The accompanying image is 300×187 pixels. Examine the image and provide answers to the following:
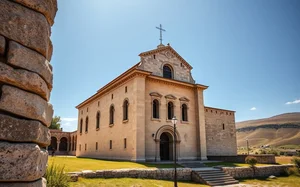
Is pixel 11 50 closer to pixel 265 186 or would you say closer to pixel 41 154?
pixel 41 154

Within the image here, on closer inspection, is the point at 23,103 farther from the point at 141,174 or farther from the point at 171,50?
the point at 171,50

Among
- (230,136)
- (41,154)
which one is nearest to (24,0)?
(41,154)

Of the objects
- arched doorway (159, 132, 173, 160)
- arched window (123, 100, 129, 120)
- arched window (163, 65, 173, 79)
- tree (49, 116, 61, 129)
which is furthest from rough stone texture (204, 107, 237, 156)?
tree (49, 116, 61, 129)

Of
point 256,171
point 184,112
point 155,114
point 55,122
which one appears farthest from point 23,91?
point 55,122

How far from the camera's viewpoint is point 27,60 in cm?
278

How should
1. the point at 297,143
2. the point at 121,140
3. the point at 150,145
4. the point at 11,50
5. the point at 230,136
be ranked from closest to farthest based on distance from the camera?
1. the point at 11,50
2. the point at 150,145
3. the point at 121,140
4. the point at 230,136
5. the point at 297,143

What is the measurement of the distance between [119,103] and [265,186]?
1616 centimetres

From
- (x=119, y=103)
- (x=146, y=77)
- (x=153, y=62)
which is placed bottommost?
(x=119, y=103)

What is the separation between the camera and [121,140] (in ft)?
77.6

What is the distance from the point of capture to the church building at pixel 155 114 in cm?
2191

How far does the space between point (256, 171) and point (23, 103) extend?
869 inches

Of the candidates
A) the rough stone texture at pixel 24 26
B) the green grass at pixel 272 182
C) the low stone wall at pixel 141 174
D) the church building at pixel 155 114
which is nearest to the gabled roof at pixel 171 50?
the church building at pixel 155 114

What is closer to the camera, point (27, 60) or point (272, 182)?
point (27, 60)

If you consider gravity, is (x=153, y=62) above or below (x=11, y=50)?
above
